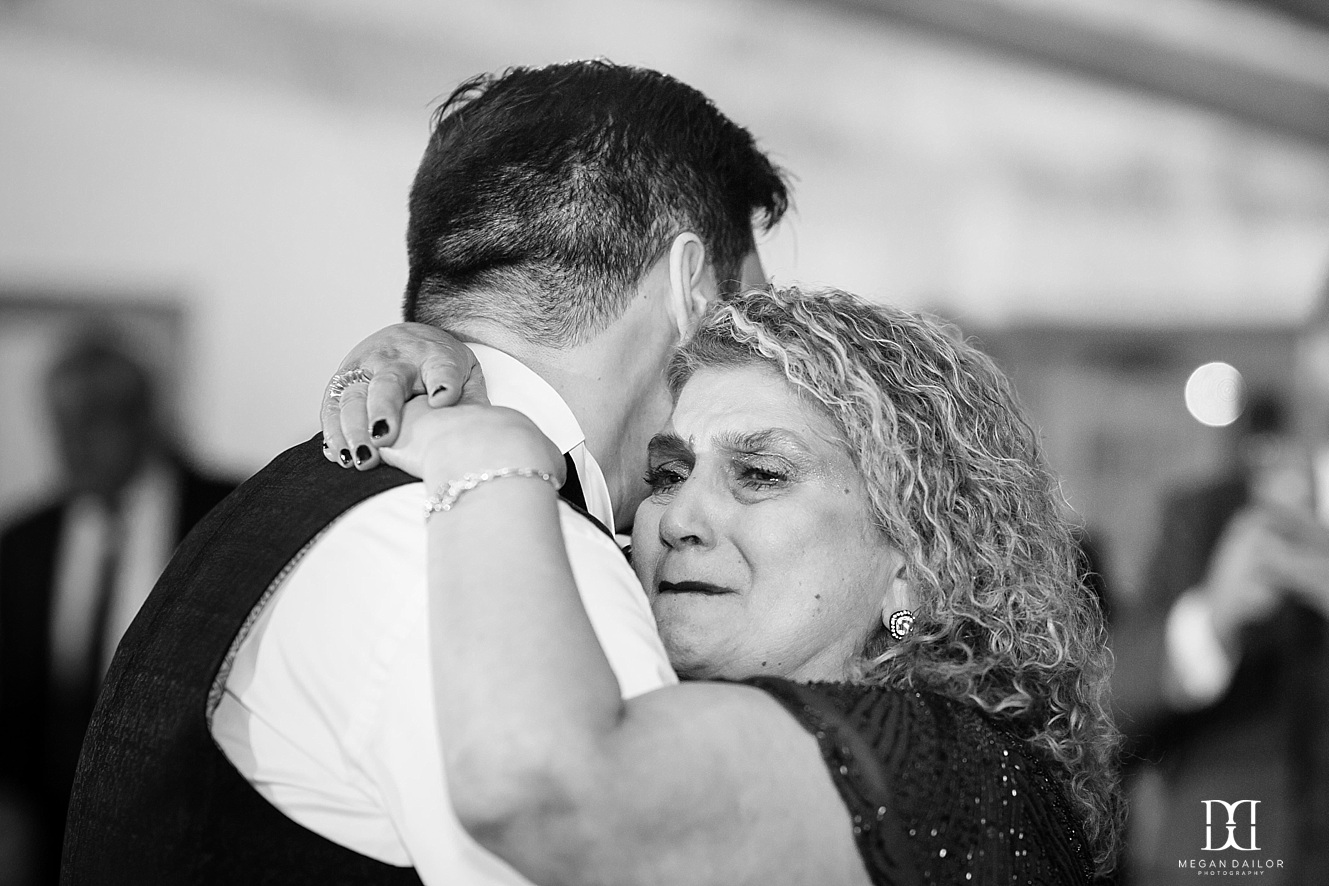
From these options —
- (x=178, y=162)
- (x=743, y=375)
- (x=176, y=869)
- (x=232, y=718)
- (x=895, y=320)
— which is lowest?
(x=176, y=869)

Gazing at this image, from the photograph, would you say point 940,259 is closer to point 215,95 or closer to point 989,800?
point 215,95

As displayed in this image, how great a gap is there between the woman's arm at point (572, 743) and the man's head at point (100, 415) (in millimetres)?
3415

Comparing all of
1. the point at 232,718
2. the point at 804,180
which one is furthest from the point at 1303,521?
the point at 232,718

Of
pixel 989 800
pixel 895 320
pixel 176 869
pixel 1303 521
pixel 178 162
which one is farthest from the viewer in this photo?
pixel 178 162

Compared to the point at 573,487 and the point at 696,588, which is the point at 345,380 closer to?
the point at 573,487

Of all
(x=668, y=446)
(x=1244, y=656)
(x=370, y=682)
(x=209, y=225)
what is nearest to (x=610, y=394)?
(x=668, y=446)

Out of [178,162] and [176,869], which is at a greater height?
[178,162]

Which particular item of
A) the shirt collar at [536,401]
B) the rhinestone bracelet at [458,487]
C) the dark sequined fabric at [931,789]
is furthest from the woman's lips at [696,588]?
the rhinestone bracelet at [458,487]

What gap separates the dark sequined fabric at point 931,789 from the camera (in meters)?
1.22

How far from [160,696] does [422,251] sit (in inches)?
27.1

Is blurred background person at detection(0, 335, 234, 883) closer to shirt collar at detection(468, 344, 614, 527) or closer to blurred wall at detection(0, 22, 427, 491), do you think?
blurred wall at detection(0, 22, 427, 491)

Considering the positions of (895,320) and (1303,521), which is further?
(1303,521)

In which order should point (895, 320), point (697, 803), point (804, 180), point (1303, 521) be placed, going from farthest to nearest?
point (804, 180) → point (1303, 521) → point (895, 320) → point (697, 803)

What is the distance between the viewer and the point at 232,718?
1296 millimetres
